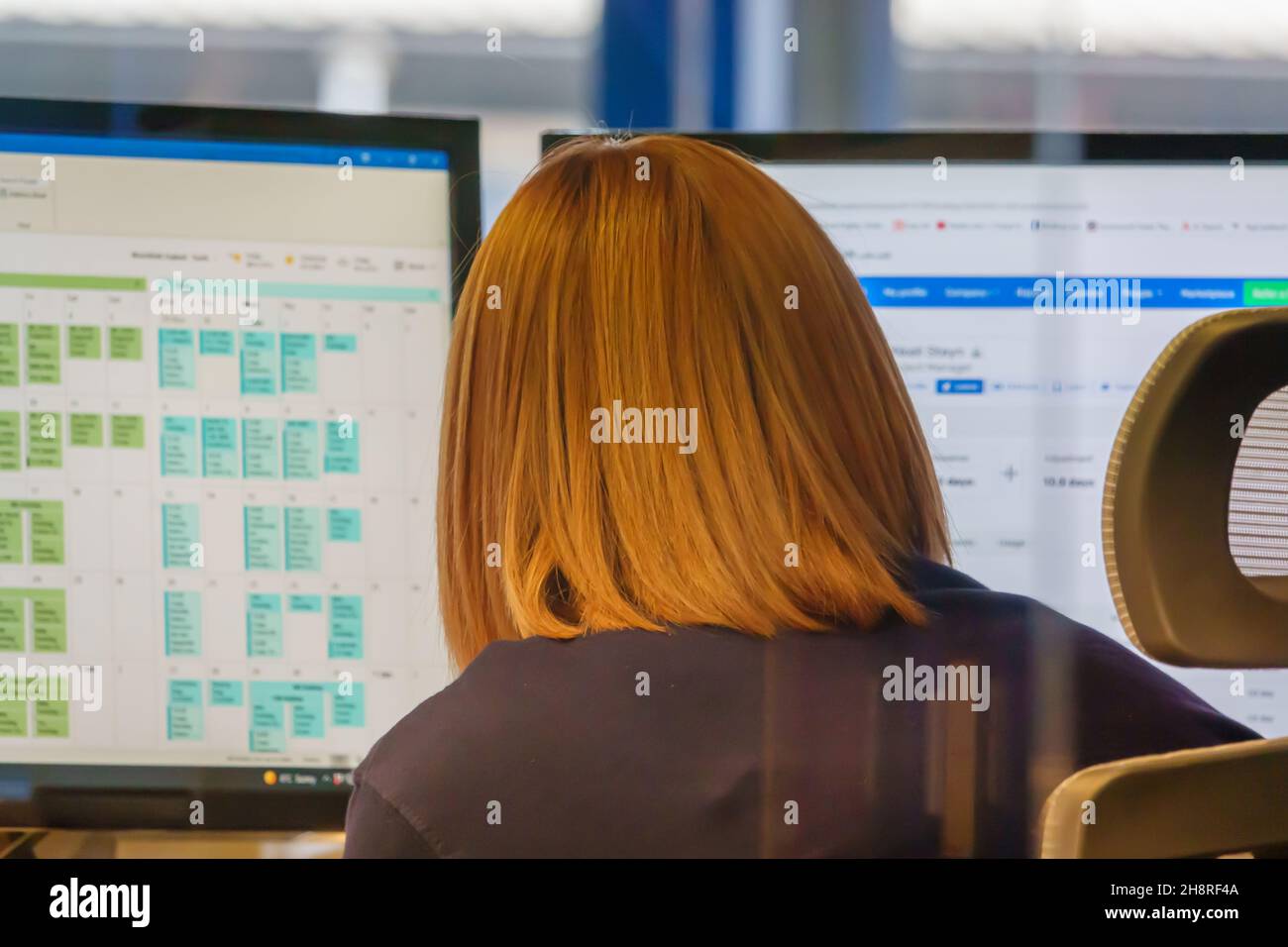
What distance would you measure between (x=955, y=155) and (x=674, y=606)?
1.70 feet

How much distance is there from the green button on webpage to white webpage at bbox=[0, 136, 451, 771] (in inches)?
29.3

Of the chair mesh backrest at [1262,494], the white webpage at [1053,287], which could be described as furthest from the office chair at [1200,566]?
the white webpage at [1053,287]

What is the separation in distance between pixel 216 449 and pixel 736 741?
54cm

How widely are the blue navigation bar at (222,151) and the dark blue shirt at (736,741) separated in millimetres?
482

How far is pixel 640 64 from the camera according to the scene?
1.03m

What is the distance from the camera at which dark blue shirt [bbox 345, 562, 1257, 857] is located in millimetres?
643

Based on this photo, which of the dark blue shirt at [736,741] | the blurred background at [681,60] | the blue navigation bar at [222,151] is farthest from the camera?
the blurred background at [681,60]

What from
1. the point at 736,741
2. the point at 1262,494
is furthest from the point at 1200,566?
the point at 736,741

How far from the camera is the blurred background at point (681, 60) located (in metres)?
1.01

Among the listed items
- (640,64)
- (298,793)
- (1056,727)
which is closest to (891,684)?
(1056,727)

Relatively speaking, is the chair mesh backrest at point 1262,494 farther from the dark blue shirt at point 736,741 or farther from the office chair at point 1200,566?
the dark blue shirt at point 736,741

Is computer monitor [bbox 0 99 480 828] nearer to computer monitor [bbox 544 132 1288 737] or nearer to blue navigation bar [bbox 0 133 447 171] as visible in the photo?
blue navigation bar [bbox 0 133 447 171]

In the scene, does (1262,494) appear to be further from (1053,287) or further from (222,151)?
(222,151)
